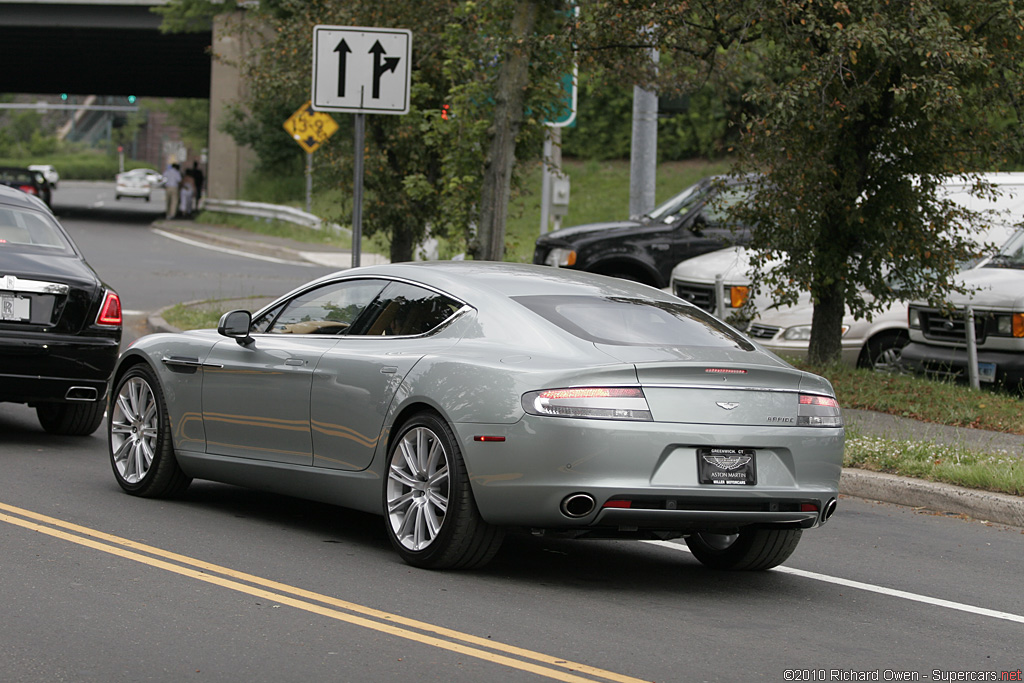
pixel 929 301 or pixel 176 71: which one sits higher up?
pixel 176 71

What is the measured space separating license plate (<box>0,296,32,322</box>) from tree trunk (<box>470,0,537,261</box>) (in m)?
5.00

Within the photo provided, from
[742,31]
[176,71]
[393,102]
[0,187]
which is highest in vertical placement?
[176,71]

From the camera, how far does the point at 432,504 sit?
6.43 metres

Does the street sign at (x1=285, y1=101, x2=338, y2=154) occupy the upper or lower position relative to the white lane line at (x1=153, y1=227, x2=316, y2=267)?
upper

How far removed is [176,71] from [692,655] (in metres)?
56.9

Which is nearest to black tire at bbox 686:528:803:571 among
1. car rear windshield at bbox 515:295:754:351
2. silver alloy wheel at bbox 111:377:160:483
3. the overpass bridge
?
car rear windshield at bbox 515:295:754:351

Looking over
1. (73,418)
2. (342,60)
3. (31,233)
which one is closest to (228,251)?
(342,60)

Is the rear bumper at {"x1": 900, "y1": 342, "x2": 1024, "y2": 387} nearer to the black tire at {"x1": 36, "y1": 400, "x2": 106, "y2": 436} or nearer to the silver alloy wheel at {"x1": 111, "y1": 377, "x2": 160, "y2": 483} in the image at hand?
the black tire at {"x1": 36, "y1": 400, "x2": 106, "y2": 436}

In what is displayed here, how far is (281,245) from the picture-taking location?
32.8m

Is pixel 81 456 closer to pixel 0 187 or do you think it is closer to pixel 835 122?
pixel 0 187

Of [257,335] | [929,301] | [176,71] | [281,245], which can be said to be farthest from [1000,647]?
[176,71]

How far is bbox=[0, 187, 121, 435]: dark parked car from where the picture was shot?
9312 mm

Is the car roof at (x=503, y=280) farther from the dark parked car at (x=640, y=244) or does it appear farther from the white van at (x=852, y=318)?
the dark parked car at (x=640, y=244)

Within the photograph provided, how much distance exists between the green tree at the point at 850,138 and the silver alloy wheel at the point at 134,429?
5897 millimetres
